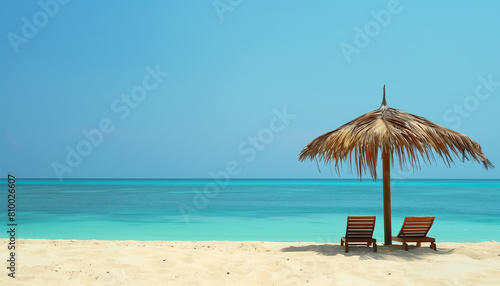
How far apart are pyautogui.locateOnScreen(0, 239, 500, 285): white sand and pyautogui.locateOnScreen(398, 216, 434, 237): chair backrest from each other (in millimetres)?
338

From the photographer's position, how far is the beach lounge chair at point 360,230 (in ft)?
23.2

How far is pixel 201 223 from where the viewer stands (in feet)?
48.7

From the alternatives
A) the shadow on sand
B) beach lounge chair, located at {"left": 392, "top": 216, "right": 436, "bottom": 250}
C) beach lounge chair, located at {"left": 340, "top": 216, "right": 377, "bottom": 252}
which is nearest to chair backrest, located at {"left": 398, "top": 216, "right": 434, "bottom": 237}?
beach lounge chair, located at {"left": 392, "top": 216, "right": 436, "bottom": 250}

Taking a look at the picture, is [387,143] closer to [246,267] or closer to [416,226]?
[416,226]

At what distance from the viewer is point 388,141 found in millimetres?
6625

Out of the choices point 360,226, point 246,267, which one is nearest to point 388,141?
point 360,226

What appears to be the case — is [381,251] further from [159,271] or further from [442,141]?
[159,271]

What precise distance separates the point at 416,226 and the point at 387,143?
1672mm

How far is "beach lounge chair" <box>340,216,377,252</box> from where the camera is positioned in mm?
7070

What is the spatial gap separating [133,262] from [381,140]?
4.01 m

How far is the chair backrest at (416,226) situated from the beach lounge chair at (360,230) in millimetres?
513

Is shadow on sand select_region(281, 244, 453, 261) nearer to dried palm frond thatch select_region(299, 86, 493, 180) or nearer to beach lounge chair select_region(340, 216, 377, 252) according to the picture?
beach lounge chair select_region(340, 216, 377, 252)

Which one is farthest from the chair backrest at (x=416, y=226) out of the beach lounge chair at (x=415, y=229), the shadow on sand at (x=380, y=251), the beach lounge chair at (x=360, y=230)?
the beach lounge chair at (x=360, y=230)

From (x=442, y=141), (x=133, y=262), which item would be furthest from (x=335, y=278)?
(x=442, y=141)
